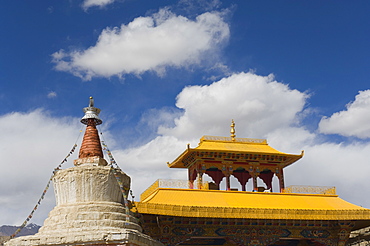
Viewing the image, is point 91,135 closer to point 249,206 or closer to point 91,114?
point 91,114

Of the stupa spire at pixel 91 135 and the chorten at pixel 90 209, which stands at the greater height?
the stupa spire at pixel 91 135

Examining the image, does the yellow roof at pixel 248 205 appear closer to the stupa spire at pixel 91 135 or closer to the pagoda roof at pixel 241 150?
the pagoda roof at pixel 241 150

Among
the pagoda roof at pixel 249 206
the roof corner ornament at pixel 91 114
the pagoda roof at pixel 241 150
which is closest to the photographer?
the roof corner ornament at pixel 91 114

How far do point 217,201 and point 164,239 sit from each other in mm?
3485

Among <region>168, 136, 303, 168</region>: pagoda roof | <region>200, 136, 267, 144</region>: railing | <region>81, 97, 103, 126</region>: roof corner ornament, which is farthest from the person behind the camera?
<region>200, 136, 267, 144</region>: railing

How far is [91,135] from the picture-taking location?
64.1 feet

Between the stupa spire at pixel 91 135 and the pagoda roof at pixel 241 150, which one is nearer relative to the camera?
the stupa spire at pixel 91 135

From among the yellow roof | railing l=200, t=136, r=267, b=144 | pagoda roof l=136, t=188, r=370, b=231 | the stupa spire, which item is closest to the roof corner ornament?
the stupa spire

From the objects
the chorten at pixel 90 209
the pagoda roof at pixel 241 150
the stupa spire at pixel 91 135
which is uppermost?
the pagoda roof at pixel 241 150

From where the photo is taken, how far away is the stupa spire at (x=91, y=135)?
63.0ft

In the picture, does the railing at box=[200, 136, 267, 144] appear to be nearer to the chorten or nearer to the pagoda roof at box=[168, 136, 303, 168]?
the pagoda roof at box=[168, 136, 303, 168]

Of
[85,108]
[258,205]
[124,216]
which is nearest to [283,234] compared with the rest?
[258,205]

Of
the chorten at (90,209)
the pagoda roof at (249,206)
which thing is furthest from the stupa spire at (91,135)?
the pagoda roof at (249,206)

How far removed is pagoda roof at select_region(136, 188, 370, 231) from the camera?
22.7 metres
